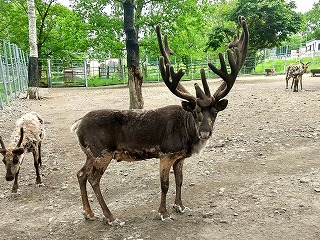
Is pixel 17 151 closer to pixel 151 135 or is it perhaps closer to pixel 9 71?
pixel 151 135

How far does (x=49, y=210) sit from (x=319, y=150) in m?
5.32

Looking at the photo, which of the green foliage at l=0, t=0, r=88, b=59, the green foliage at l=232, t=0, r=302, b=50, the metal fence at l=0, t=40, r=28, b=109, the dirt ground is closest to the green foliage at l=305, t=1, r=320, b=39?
the green foliage at l=232, t=0, r=302, b=50

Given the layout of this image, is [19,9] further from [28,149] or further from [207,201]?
[207,201]

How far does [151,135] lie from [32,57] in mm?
15710

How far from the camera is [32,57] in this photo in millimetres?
18531

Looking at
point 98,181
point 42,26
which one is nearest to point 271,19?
point 42,26


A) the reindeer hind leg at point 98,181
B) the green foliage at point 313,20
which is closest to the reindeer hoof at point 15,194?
the reindeer hind leg at point 98,181

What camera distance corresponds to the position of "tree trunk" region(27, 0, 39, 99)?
57.9ft

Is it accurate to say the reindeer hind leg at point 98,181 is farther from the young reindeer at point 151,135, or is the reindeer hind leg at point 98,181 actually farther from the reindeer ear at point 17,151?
the reindeer ear at point 17,151

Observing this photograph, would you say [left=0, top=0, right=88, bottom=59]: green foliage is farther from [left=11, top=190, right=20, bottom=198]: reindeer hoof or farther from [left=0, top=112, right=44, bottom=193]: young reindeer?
[left=11, top=190, right=20, bottom=198]: reindeer hoof

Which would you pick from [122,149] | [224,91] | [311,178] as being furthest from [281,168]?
[122,149]

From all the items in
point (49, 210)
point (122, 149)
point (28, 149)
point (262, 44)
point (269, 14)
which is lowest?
point (49, 210)

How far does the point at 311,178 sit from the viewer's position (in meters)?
5.66

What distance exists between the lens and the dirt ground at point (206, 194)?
4.40 m
